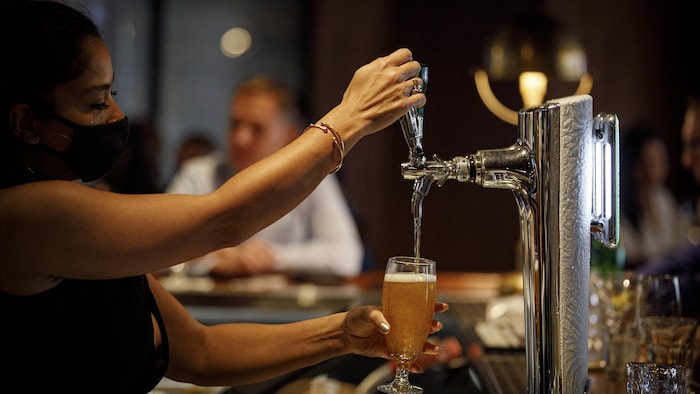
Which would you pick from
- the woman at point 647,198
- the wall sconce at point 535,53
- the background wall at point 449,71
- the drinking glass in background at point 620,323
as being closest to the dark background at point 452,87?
the background wall at point 449,71

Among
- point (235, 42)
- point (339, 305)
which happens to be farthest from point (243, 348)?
point (235, 42)

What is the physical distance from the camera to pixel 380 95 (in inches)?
54.8

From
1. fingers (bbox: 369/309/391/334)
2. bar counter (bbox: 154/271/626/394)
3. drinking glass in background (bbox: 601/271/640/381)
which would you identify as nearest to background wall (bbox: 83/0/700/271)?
bar counter (bbox: 154/271/626/394)

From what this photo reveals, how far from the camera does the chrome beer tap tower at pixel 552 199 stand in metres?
1.35

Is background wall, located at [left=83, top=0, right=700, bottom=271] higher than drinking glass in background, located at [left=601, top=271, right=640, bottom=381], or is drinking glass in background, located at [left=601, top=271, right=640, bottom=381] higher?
background wall, located at [left=83, top=0, right=700, bottom=271]

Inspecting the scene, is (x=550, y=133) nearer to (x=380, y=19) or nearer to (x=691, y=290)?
(x=691, y=290)

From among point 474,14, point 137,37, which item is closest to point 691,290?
point 474,14

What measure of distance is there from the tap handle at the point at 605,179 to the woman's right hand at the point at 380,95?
0.29 m

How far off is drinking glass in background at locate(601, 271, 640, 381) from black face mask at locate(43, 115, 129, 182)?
43.3 inches

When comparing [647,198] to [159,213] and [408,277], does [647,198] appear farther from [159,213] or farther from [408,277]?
[159,213]

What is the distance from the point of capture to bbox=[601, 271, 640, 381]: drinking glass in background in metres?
1.86

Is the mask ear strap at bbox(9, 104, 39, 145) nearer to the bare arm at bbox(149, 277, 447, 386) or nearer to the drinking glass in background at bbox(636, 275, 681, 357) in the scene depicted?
the bare arm at bbox(149, 277, 447, 386)

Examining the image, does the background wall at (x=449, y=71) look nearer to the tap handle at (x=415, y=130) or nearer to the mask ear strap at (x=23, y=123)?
the tap handle at (x=415, y=130)

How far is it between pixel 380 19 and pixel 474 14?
785 millimetres
